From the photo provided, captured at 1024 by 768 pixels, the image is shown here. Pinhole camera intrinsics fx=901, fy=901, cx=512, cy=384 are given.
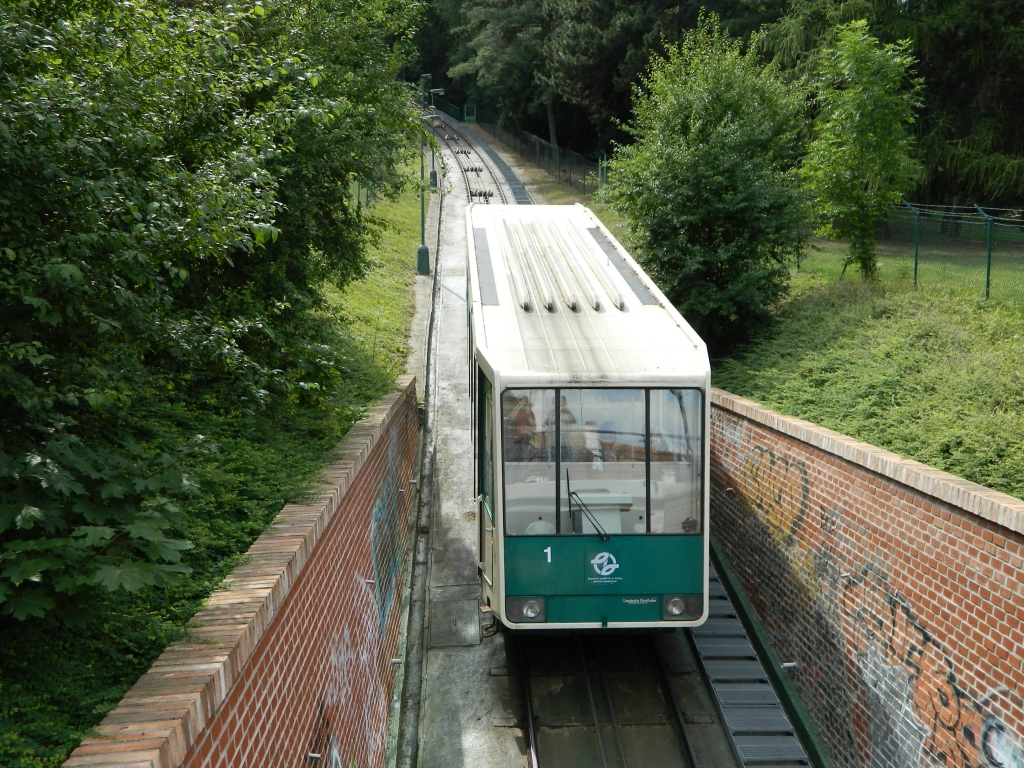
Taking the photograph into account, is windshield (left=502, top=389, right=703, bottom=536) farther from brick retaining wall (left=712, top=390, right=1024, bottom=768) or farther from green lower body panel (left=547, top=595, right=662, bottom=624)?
brick retaining wall (left=712, top=390, right=1024, bottom=768)

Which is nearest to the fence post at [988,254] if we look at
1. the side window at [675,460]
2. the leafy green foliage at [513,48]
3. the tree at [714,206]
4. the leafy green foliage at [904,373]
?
the leafy green foliage at [904,373]

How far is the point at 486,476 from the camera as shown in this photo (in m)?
9.11

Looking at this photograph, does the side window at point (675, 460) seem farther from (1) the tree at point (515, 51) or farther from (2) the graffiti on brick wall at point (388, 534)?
(1) the tree at point (515, 51)

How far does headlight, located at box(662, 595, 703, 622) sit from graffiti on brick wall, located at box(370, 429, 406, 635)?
2873 mm

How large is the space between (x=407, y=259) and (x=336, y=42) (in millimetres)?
16710

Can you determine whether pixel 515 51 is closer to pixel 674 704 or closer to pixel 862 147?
pixel 862 147

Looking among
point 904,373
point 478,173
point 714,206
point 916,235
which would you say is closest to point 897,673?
point 904,373

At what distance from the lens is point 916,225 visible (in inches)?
583

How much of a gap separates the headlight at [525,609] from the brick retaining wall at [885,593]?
303 centimetres

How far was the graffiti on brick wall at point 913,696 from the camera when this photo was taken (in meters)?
6.54

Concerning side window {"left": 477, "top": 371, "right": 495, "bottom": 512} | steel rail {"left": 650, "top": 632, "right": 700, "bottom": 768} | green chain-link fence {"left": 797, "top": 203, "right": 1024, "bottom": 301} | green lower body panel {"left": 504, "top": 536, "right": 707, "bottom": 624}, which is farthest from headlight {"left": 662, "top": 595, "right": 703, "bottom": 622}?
green chain-link fence {"left": 797, "top": 203, "right": 1024, "bottom": 301}

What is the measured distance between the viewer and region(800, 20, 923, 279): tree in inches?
583

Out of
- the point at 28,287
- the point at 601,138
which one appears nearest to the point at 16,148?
the point at 28,287

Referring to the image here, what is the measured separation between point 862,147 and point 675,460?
29.8 ft
